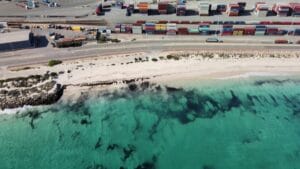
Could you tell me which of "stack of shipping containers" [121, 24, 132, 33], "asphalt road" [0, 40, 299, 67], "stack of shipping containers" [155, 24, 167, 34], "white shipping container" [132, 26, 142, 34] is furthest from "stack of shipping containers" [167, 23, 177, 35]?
"stack of shipping containers" [121, 24, 132, 33]

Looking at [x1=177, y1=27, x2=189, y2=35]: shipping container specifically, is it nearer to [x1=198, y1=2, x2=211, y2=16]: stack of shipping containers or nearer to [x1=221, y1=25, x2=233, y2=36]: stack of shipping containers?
[x1=221, y1=25, x2=233, y2=36]: stack of shipping containers

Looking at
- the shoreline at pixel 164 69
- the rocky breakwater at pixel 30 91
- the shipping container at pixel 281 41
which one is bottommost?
the rocky breakwater at pixel 30 91

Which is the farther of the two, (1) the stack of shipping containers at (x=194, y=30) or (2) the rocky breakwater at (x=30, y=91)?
→ (1) the stack of shipping containers at (x=194, y=30)


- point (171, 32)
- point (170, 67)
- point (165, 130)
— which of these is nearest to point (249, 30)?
point (171, 32)

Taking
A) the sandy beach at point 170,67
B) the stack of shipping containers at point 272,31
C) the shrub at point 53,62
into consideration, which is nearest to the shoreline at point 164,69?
the sandy beach at point 170,67

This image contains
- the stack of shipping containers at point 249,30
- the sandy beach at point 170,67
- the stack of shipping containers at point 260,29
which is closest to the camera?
the sandy beach at point 170,67

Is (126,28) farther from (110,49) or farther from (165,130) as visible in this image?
(165,130)

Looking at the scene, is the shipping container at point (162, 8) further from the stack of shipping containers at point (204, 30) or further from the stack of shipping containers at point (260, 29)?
the stack of shipping containers at point (260, 29)
